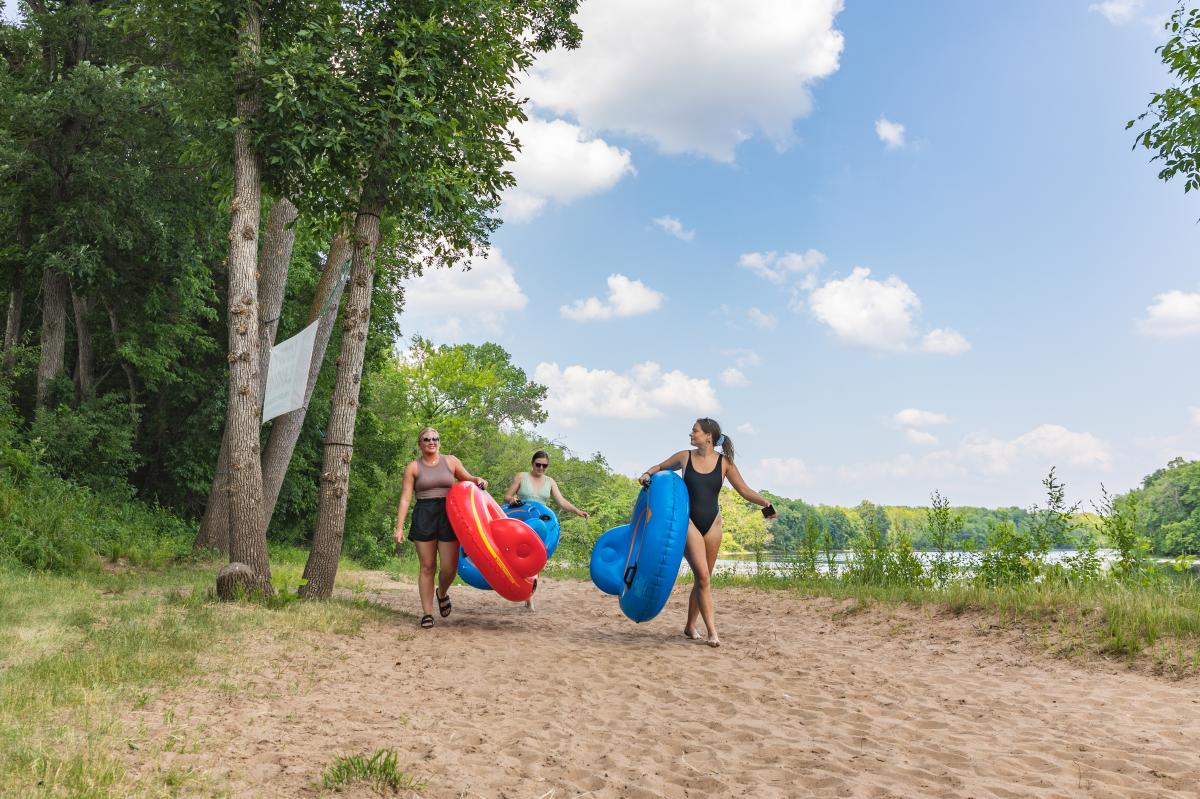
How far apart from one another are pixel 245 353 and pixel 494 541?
382cm

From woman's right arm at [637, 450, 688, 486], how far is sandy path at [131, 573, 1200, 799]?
5.83ft

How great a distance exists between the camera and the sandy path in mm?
4273

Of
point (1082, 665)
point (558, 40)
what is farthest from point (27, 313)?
point (1082, 665)

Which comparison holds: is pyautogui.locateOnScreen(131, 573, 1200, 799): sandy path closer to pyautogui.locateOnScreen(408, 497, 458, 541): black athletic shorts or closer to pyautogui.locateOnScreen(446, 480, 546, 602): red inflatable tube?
pyautogui.locateOnScreen(446, 480, 546, 602): red inflatable tube

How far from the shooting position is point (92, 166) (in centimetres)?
1488

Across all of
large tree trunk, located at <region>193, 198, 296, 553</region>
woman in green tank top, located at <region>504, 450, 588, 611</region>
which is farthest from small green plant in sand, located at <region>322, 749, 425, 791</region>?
large tree trunk, located at <region>193, 198, 296, 553</region>

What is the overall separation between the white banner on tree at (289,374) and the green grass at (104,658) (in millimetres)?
2491

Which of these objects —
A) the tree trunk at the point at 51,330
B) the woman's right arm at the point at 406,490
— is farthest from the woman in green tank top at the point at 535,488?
the tree trunk at the point at 51,330

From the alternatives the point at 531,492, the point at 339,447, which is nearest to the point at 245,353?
the point at 339,447

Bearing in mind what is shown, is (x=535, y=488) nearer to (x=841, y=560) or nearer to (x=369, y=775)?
(x=841, y=560)

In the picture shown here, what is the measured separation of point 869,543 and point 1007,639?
4219mm

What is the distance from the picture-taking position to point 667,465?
8.42 meters

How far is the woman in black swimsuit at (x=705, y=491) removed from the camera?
26.7 ft

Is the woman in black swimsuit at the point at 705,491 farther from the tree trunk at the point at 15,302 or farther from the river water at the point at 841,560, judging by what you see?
the tree trunk at the point at 15,302
